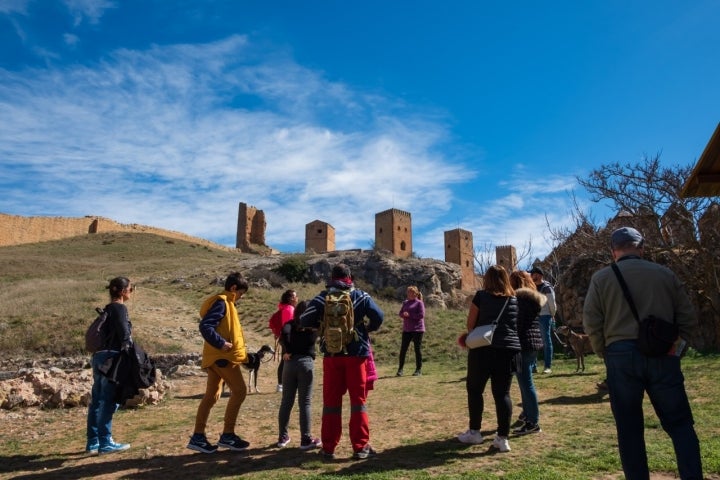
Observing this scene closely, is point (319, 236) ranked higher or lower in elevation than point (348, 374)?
higher

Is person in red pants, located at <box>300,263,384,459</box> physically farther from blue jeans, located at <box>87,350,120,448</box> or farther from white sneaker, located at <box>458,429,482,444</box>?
blue jeans, located at <box>87,350,120,448</box>

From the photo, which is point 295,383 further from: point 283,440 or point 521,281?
point 521,281

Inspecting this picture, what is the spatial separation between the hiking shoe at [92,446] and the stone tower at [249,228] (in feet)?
197

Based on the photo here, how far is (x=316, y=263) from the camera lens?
1378 inches

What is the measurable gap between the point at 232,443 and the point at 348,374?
1.45 m

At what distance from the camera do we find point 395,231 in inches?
1986

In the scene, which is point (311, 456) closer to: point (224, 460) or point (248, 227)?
point (224, 460)

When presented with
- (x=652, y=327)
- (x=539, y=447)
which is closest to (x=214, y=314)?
(x=539, y=447)

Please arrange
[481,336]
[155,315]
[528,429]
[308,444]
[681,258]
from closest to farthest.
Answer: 1. [481,336]
2. [308,444]
3. [528,429]
4. [681,258]
5. [155,315]

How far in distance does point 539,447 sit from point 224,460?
2.97 metres

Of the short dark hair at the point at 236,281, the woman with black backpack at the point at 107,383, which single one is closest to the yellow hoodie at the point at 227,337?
the short dark hair at the point at 236,281

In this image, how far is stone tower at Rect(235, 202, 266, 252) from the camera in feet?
216

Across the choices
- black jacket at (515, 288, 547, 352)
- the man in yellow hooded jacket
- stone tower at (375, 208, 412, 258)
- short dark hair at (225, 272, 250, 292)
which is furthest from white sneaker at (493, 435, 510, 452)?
stone tower at (375, 208, 412, 258)

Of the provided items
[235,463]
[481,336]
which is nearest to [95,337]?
[235,463]
